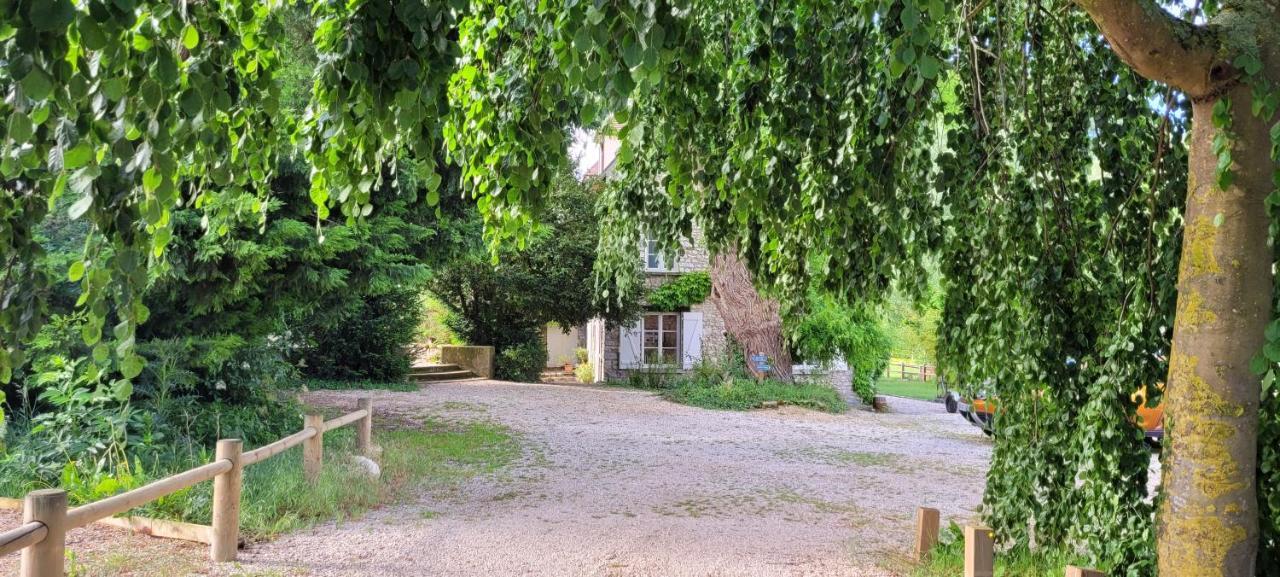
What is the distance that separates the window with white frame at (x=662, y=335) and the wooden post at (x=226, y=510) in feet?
46.1

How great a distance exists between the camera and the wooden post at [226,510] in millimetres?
4684

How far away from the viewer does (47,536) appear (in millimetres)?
3197

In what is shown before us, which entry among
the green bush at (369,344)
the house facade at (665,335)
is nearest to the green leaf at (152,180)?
the green bush at (369,344)

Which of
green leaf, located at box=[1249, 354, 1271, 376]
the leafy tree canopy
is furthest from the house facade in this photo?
green leaf, located at box=[1249, 354, 1271, 376]

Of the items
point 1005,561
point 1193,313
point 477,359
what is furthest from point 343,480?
point 477,359

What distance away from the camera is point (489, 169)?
296cm

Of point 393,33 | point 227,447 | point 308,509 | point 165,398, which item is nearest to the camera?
point 393,33

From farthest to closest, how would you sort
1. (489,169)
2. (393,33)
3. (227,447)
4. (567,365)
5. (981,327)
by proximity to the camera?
(567,365) → (227,447) → (981,327) → (489,169) → (393,33)

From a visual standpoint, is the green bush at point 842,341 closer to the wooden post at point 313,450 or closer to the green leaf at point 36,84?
the wooden post at point 313,450

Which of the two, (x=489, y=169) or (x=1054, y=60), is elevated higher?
(x=1054, y=60)

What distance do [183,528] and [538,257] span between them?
12372 millimetres

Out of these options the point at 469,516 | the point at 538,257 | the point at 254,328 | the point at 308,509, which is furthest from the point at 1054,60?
the point at 538,257

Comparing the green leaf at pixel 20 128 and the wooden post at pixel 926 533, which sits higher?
the green leaf at pixel 20 128

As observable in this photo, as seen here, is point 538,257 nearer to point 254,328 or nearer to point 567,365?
point 567,365
